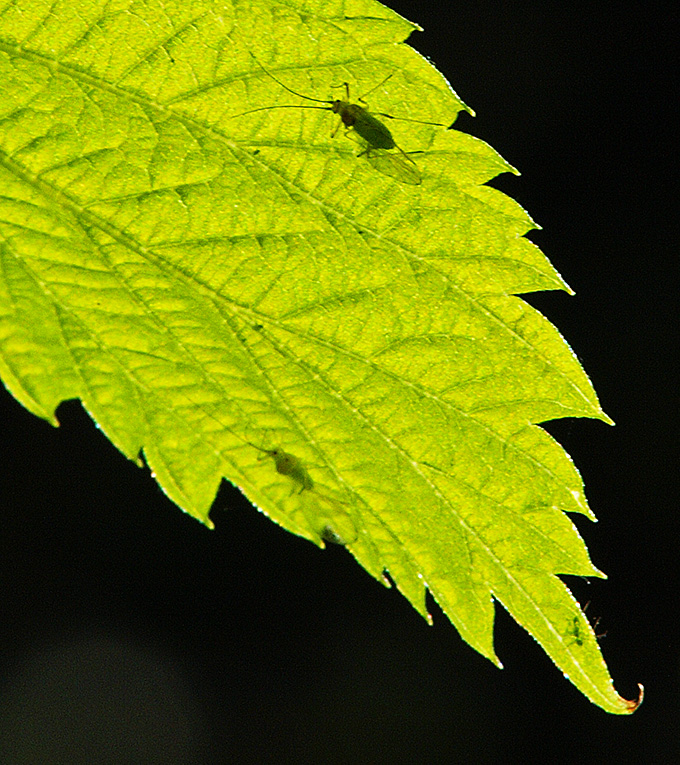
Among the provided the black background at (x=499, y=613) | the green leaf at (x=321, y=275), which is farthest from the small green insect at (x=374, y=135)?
the black background at (x=499, y=613)

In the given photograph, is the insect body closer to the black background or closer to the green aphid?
the green aphid

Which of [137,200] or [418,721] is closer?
[137,200]

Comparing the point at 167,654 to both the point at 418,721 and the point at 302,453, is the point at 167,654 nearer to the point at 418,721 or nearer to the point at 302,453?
the point at 418,721

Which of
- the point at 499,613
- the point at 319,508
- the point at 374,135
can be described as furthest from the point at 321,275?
the point at 499,613

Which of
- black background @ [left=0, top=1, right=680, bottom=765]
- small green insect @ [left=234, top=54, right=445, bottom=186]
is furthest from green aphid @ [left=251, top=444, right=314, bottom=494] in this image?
black background @ [left=0, top=1, right=680, bottom=765]

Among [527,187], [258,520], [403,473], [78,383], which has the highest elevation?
[527,187]

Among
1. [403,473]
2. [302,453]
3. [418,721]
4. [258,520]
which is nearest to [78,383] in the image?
[302,453]

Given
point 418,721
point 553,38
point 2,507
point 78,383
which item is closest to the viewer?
point 78,383

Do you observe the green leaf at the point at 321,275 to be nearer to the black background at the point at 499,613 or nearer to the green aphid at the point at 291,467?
the green aphid at the point at 291,467
